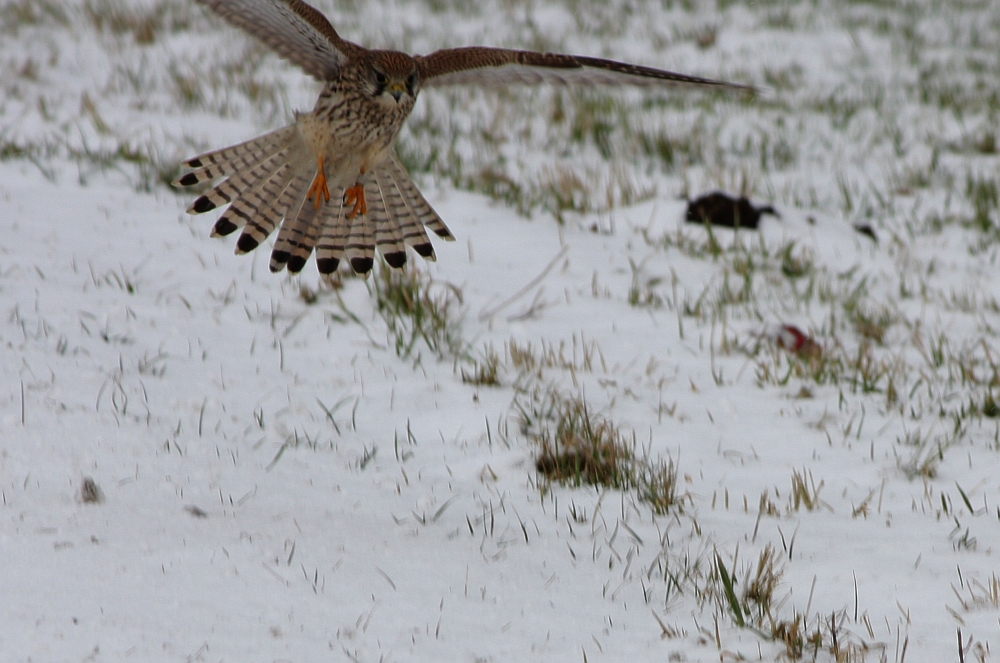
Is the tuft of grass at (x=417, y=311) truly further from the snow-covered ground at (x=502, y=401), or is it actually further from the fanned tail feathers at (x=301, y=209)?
the fanned tail feathers at (x=301, y=209)

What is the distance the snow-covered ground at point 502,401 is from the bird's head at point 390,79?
1.14 meters

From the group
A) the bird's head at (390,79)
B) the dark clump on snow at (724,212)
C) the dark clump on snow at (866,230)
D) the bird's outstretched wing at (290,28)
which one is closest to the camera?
the bird's outstretched wing at (290,28)

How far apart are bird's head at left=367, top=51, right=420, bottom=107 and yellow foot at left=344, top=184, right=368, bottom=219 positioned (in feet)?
1.31

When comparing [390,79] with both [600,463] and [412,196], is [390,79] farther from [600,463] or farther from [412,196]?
[600,463]

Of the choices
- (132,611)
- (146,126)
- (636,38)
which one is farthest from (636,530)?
(636,38)

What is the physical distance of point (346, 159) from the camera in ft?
14.5

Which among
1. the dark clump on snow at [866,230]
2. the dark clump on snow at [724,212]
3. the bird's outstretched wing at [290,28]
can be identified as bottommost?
the dark clump on snow at [866,230]

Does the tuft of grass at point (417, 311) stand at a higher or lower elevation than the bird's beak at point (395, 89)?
lower

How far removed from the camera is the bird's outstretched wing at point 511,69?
4.26 metres

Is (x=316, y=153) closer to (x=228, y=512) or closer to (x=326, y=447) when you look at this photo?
(x=326, y=447)

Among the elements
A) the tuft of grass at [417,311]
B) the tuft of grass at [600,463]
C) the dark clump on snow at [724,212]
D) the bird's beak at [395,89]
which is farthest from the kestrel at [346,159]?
the dark clump on snow at [724,212]

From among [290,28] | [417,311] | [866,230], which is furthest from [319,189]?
[866,230]

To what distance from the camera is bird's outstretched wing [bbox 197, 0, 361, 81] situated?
378cm

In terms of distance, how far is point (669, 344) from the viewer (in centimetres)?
512
